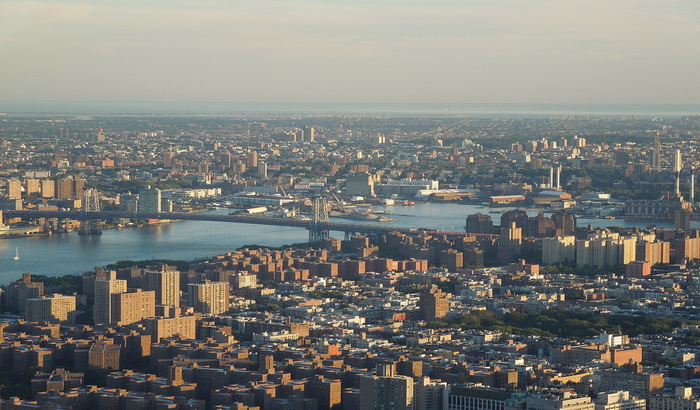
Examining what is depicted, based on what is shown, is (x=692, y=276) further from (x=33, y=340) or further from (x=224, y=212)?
(x=224, y=212)

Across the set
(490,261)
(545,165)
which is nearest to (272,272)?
(490,261)

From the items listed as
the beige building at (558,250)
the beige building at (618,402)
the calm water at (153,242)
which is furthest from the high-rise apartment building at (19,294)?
the beige building at (618,402)

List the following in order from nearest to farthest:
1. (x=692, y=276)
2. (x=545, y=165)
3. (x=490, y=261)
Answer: (x=692, y=276) → (x=490, y=261) → (x=545, y=165)

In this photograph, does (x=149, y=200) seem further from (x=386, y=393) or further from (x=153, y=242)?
(x=386, y=393)

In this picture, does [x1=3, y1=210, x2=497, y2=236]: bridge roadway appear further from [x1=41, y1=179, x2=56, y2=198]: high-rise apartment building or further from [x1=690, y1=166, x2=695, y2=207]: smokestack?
[x1=690, y1=166, x2=695, y2=207]: smokestack

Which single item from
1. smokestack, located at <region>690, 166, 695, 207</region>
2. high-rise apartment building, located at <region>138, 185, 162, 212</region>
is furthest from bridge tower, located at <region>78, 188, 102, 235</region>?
smokestack, located at <region>690, 166, 695, 207</region>

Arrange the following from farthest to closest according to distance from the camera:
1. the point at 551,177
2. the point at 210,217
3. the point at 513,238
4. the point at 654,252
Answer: the point at 551,177 < the point at 210,217 < the point at 513,238 < the point at 654,252

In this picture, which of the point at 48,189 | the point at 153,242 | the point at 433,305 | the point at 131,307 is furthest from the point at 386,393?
the point at 48,189
